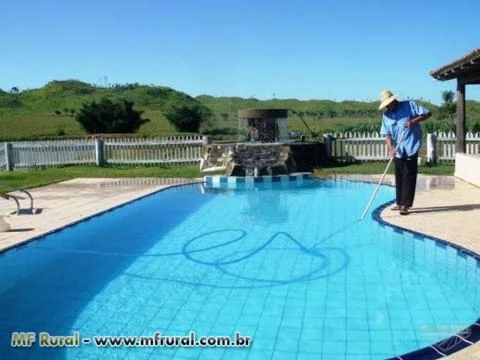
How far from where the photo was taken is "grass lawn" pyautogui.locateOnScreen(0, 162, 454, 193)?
14281 mm

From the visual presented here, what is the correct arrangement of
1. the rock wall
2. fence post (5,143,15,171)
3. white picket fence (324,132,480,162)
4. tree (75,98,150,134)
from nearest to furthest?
the rock wall → white picket fence (324,132,480,162) → fence post (5,143,15,171) → tree (75,98,150,134)

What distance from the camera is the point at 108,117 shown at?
1346 inches

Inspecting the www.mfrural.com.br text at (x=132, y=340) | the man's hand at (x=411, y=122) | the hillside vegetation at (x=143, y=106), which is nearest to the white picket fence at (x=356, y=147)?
the man's hand at (x=411, y=122)

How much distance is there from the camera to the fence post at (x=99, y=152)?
17688 millimetres

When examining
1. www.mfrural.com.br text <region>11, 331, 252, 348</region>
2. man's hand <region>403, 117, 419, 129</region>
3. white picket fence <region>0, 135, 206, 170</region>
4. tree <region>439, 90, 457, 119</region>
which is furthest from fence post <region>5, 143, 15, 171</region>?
tree <region>439, 90, 457, 119</region>

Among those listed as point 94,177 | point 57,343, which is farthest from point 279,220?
point 94,177

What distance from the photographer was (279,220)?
891cm

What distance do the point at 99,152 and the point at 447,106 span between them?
33165 mm

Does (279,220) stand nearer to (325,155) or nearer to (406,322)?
(406,322)


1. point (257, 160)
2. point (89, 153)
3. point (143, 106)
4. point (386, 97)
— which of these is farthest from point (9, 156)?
point (143, 106)

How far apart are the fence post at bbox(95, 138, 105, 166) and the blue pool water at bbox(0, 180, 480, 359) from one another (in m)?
9.03

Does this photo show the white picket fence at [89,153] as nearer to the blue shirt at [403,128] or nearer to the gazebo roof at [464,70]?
the gazebo roof at [464,70]

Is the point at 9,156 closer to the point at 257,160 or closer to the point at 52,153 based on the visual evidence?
the point at 52,153

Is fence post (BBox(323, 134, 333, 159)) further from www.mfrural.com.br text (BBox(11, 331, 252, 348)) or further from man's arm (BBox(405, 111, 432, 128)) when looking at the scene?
www.mfrural.com.br text (BBox(11, 331, 252, 348))
